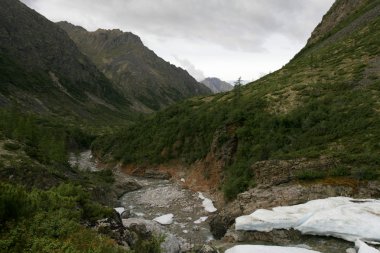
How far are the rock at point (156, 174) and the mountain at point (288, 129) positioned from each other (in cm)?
149

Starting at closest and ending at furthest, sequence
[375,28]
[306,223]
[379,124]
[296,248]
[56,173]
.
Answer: [296,248] → [306,223] → [379,124] → [56,173] → [375,28]

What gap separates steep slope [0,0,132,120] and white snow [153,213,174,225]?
10458cm

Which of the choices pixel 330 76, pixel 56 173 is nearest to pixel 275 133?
pixel 330 76

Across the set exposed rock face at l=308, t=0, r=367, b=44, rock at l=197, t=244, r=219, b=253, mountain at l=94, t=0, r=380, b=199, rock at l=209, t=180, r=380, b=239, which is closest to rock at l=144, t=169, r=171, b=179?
mountain at l=94, t=0, r=380, b=199

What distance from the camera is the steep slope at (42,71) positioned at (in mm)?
135075

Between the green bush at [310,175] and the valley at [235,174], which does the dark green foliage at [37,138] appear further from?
the green bush at [310,175]

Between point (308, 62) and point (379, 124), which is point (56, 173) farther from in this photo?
point (308, 62)

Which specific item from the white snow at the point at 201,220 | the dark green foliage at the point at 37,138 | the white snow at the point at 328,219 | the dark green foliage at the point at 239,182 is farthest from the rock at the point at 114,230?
the dark green foliage at the point at 37,138

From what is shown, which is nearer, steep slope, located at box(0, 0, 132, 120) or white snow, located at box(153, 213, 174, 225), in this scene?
white snow, located at box(153, 213, 174, 225)

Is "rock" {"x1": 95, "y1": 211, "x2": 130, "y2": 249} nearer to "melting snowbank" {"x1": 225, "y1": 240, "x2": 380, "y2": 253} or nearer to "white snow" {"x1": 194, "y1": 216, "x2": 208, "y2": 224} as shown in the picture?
"melting snowbank" {"x1": 225, "y1": 240, "x2": 380, "y2": 253}

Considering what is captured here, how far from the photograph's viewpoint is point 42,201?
45.1 feet

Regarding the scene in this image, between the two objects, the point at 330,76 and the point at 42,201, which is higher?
the point at 330,76

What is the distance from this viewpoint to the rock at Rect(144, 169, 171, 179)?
43.6m

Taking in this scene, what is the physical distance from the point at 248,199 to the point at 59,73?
173 metres
